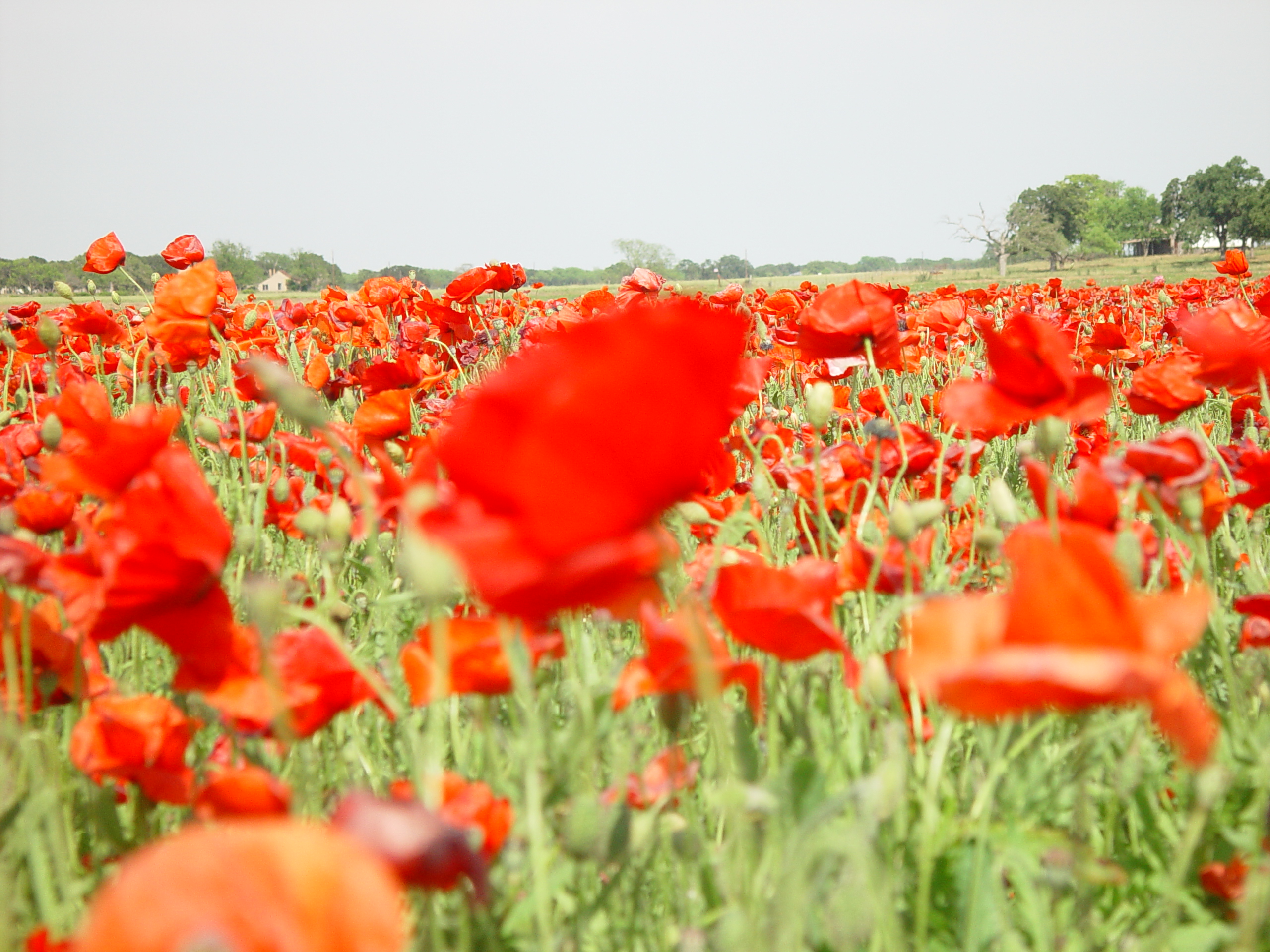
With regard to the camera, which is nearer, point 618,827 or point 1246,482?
point 618,827

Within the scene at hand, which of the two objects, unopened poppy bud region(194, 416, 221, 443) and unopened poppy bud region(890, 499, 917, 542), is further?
unopened poppy bud region(194, 416, 221, 443)

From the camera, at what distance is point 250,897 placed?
42 cm

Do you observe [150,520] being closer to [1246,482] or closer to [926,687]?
[926,687]

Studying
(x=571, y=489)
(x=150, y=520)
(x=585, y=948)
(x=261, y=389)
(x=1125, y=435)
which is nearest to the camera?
(x=571, y=489)

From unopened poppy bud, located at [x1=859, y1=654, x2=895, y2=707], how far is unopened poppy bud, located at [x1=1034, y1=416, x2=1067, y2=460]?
48cm

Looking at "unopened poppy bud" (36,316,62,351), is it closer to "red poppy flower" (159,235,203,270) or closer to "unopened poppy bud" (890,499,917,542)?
"red poppy flower" (159,235,203,270)

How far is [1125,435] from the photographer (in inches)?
138

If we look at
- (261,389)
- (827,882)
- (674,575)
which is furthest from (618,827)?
(261,389)

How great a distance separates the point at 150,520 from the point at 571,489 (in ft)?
1.39

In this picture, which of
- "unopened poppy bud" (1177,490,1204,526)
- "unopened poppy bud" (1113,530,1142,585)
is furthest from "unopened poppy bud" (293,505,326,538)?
"unopened poppy bud" (1177,490,1204,526)

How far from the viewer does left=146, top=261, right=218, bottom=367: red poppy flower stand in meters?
2.07

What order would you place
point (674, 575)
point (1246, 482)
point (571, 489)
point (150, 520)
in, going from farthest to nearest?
point (1246, 482) → point (674, 575) → point (150, 520) → point (571, 489)

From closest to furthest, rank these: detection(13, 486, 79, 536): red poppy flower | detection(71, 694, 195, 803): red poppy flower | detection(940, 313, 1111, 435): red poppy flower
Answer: detection(71, 694, 195, 803): red poppy flower < detection(940, 313, 1111, 435): red poppy flower < detection(13, 486, 79, 536): red poppy flower

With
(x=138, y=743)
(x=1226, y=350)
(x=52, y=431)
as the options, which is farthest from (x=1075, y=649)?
(x=52, y=431)
